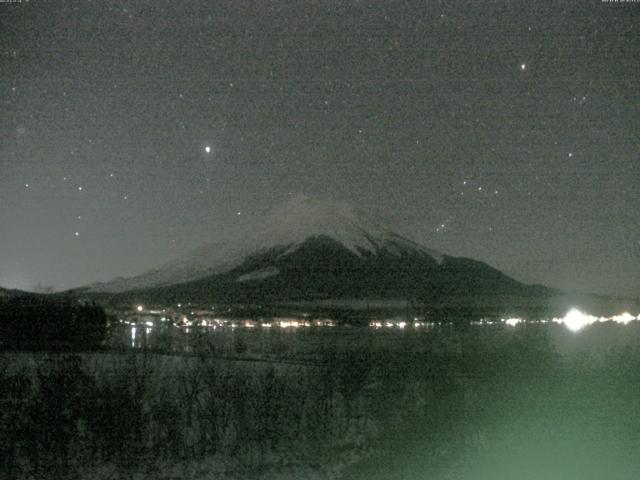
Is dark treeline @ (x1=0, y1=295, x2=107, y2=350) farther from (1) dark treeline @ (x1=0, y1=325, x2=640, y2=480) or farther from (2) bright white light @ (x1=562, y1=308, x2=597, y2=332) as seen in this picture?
(2) bright white light @ (x1=562, y1=308, x2=597, y2=332)

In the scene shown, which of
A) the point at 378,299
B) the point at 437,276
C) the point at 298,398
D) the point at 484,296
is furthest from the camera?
the point at 437,276

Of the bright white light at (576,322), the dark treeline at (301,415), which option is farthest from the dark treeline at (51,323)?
the bright white light at (576,322)

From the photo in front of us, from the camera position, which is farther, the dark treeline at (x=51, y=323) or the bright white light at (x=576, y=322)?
the bright white light at (x=576, y=322)

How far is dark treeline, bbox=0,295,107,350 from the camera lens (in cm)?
3547

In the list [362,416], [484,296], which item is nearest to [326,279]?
[484,296]

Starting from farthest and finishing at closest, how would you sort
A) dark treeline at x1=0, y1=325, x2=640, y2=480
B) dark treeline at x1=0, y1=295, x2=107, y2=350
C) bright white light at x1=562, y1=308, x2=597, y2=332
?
bright white light at x1=562, y1=308, x2=597, y2=332
dark treeline at x1=0, y1=295, x2=107, y2=350
dark treeline at x1=0, y1=325, x2=640, y2=480

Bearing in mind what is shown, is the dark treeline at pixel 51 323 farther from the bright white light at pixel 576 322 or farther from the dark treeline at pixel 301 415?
the bright white light at pixel 576 322

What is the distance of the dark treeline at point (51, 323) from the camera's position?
116 feet

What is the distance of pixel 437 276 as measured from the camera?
164125 millimetres

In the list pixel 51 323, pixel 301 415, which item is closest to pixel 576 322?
pixel 51 323

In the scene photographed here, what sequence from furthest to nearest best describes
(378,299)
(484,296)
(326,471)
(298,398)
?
(484,296) → (378,299) → (298,398) → (326,471)

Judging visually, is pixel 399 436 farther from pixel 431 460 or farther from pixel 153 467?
pixel 153 467

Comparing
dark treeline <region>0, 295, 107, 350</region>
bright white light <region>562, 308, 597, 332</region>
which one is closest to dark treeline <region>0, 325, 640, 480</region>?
dark treeline <region>0, 295, 107, 350</region>

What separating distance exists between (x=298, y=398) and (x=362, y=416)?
1195mm
